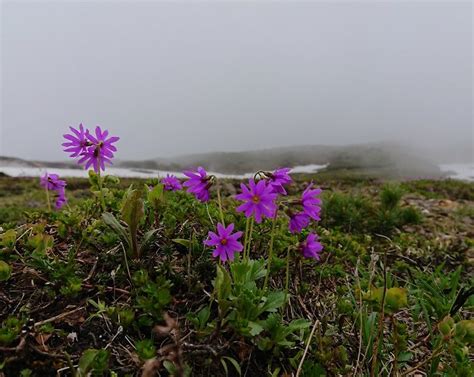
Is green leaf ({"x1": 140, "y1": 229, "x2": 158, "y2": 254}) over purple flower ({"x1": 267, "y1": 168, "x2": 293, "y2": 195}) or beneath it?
beneath

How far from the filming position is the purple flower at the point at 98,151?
276 cm

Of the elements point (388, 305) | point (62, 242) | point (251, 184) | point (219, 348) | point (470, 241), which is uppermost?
point (251, 184)

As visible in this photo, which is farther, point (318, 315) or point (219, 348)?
point (318, 315)

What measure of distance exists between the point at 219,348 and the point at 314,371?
1.62 ft

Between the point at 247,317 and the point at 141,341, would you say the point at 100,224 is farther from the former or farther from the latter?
the point at 247,317

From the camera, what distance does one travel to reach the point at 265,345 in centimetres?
203

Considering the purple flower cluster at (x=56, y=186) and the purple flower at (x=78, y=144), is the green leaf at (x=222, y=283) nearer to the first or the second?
the purple flower at (x=78, y=144)

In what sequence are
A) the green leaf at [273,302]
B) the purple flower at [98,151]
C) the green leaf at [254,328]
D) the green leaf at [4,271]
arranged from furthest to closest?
1. the purple flower at [98,151]
2. the green leaf at [4,271]
3. the green leaf at [273,302]
4. the green leaf at [254,328]

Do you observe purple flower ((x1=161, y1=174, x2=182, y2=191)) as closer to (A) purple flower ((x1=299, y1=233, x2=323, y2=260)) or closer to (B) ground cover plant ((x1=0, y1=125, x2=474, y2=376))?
(B) ground cover plant ((x1=0, y1=125, x2=474, y2=376))

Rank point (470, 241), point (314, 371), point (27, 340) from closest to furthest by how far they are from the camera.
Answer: point (27, 340) < point (314, 371) < point (470, 241)

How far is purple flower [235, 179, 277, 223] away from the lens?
2.02 meters

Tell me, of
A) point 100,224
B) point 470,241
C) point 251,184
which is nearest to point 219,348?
point 251,184

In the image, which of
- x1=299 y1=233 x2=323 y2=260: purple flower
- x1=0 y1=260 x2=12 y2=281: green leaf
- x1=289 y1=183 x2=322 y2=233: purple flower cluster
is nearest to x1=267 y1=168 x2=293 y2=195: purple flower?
x1=289 y1=183 x2=322 y2=233: purple flower cluster

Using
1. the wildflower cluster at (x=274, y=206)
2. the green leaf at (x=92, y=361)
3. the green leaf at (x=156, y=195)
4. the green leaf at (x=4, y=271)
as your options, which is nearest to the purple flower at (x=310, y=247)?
the wildflower cluster at (x=274, y=206)
